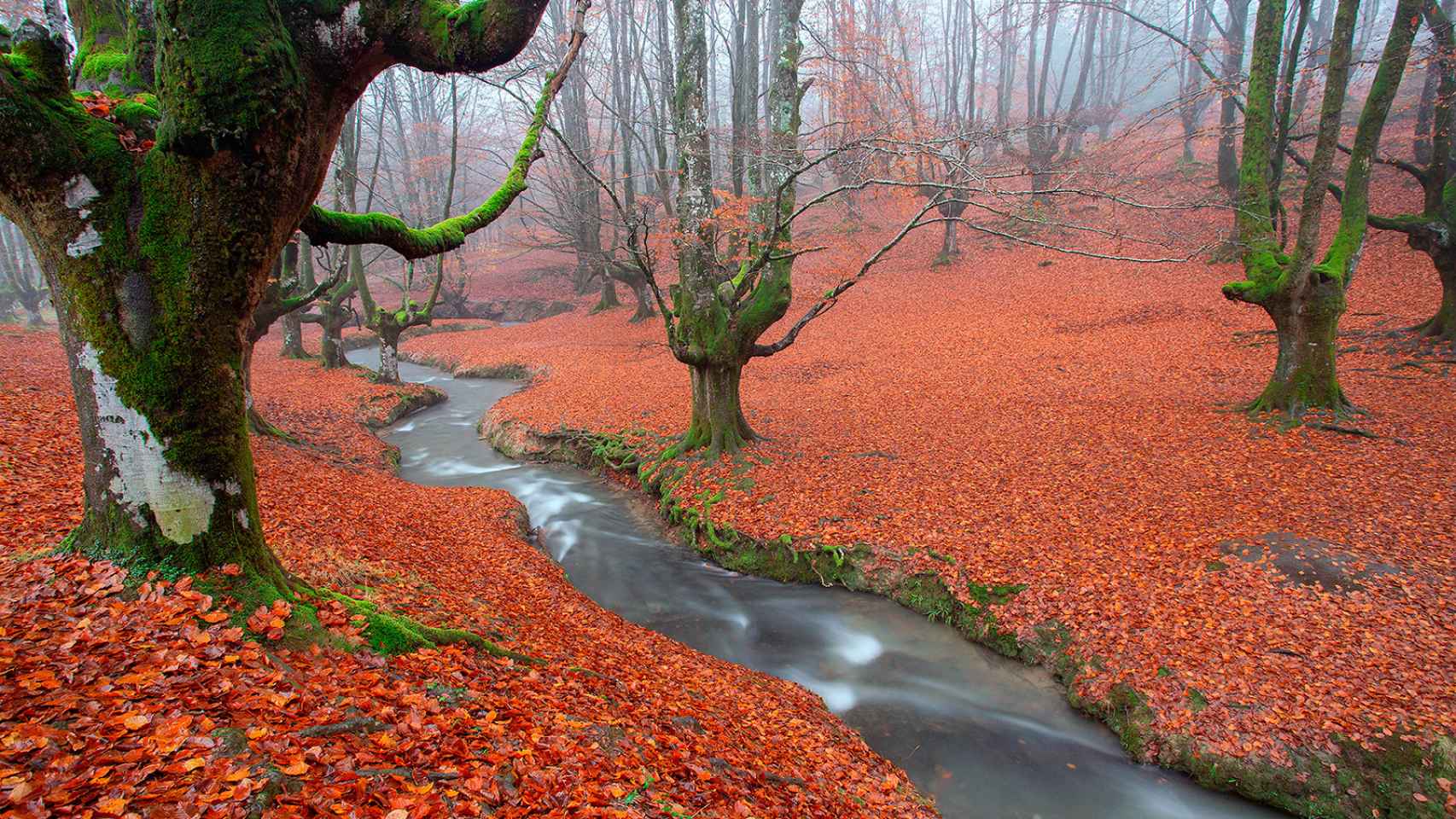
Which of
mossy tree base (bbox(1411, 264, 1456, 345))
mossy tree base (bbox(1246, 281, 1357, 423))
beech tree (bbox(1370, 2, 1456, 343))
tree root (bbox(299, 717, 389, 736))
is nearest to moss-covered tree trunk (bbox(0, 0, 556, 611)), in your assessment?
tree root (bbox(299, 717, 389, 736))

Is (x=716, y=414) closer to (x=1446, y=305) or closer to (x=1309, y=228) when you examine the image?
(x=1309, y=228)

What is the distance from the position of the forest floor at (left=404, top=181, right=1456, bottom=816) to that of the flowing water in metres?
0.38

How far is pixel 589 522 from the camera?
995cm

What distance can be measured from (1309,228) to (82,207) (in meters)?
12.0

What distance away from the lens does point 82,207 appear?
108 inches

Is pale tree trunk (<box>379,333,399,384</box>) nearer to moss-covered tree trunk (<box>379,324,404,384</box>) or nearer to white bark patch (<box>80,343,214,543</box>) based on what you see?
moss-covered tree trunk (<box>379,324,404,384</box>)

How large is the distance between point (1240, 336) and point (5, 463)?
18.8 metres

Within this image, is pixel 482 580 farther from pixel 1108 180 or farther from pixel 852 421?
pixel 1108 180

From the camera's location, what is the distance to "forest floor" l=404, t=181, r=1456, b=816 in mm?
5062

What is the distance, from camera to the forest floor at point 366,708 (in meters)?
2.31

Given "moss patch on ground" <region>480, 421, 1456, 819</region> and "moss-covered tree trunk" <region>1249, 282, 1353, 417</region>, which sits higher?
"moss-covered tree trunk" <region>1249, 282, 1353, 417</region>

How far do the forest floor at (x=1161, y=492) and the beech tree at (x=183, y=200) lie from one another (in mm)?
6263

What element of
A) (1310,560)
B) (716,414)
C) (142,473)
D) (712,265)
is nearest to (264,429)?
(716,414)

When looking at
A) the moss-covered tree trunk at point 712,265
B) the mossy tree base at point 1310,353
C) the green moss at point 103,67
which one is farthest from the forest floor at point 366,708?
the mossy tree base at point 1310,353
